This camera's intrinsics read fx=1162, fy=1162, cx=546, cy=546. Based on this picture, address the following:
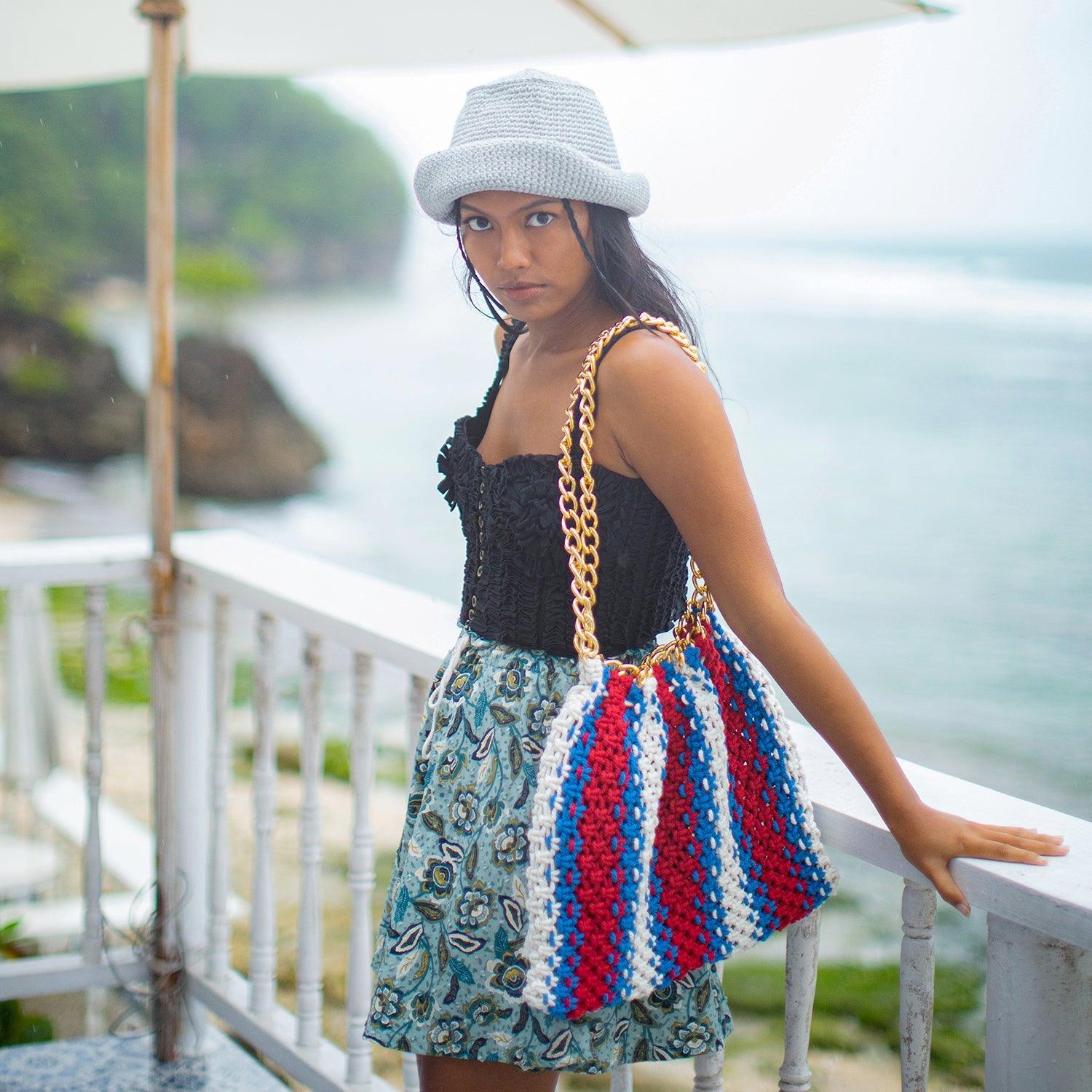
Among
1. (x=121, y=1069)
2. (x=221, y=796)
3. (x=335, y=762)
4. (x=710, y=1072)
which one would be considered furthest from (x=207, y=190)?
(x=710, y=1072)

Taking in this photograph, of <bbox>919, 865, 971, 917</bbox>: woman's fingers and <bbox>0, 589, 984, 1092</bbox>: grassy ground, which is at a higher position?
<bbox>919, 865, 971, 917</bbox>: woman's fingers

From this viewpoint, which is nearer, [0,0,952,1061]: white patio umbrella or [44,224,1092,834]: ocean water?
[0,0,952,1061]: white patio umbrella

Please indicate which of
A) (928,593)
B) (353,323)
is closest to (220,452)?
(353,323)

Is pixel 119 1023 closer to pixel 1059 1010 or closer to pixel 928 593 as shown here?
pixel 1059 1010

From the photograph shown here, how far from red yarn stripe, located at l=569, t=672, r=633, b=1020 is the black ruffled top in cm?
16

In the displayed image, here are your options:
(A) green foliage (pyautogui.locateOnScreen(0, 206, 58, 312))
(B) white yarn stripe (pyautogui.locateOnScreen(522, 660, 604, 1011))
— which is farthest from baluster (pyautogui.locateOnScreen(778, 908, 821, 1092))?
(A) green foliage (pyautogui.locateOnScreen(0, 206, 58, 312))

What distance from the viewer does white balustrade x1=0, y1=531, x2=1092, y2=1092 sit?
3.59 feet

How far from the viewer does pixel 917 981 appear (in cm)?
124

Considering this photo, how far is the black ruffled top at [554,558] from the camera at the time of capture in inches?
49.1

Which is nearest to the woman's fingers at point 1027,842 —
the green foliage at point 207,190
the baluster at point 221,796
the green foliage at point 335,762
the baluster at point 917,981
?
the baluster at point 917,981

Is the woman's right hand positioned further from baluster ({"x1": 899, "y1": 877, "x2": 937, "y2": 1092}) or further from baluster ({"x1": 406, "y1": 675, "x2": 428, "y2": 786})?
baluster ({"x1": 406, "y1": 675, "x2": 428, "y2": 786})

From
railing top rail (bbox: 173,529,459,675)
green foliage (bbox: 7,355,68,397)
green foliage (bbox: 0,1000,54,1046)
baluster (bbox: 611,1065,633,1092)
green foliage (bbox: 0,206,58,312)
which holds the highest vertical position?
green foliage (bbox: 0,206,58,312)

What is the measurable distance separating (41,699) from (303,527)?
15.8m

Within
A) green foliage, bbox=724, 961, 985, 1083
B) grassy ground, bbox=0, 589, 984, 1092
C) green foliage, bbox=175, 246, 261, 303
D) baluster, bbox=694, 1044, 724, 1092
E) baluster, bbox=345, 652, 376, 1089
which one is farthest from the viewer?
green foliage, bbox=175, 246, 261, 303
